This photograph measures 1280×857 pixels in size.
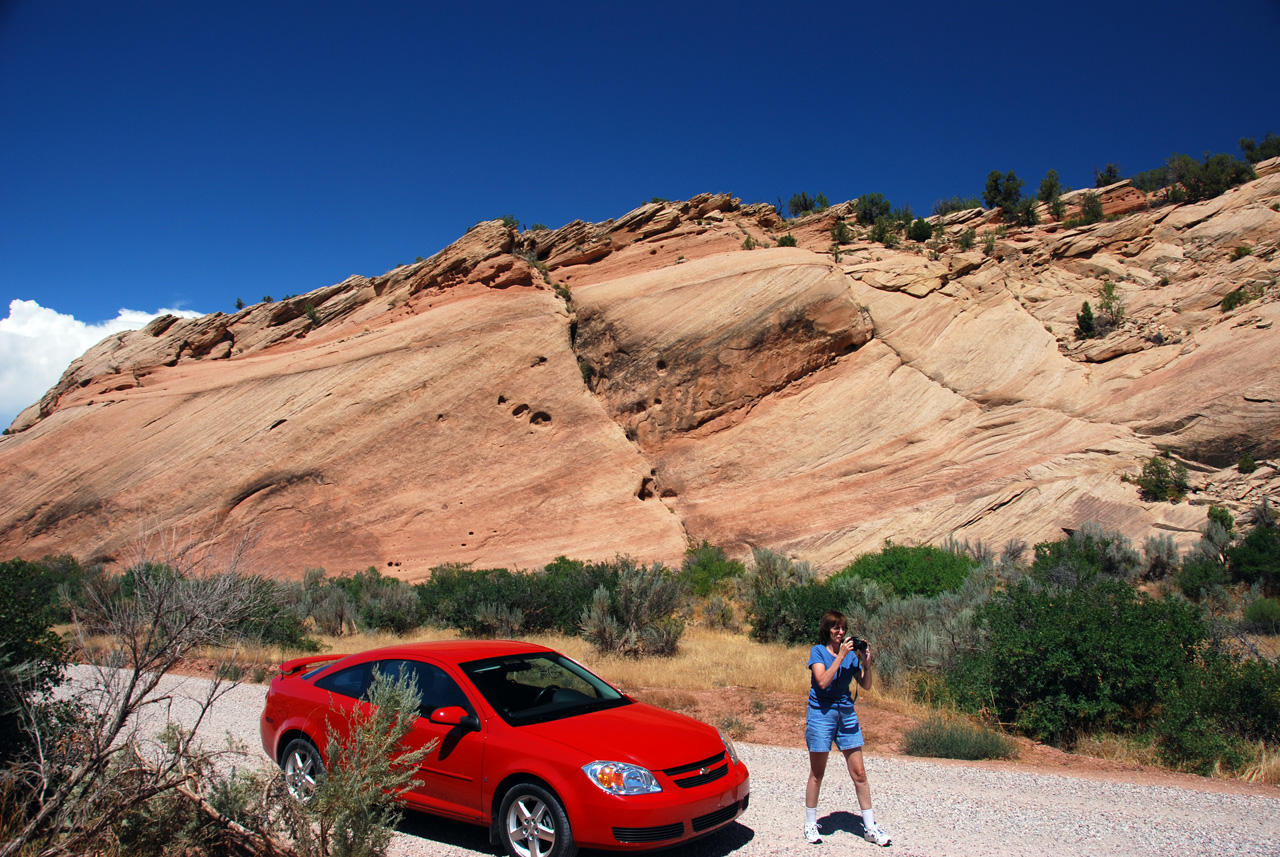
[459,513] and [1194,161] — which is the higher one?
[1194,161]

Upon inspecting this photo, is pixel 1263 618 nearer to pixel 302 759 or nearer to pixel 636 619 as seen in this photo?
pixel 636 619

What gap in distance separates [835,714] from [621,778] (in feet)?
5.53

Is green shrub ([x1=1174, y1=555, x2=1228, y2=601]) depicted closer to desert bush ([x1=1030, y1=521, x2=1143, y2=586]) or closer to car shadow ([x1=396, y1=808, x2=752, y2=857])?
desert bush ([x1=1030, y1=521, x2=1143, y2=586])

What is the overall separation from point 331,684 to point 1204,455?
20.4 meters

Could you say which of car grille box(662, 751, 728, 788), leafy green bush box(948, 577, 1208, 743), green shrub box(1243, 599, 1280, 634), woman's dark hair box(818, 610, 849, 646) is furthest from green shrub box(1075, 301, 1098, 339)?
car grille box(662, 751, 728, 788)

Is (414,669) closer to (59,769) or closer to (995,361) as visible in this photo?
(59,769)

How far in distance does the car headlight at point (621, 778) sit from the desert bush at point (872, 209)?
33.6m

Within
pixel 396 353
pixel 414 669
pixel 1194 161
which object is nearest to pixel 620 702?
pixel 414 669

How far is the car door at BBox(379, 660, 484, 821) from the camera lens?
4.82 m

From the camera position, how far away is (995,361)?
2261 centimetres

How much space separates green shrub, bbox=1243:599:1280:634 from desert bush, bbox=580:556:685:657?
9929 millimetres

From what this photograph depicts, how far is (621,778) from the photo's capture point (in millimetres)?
4418

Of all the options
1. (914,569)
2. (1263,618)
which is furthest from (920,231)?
(1263,618)

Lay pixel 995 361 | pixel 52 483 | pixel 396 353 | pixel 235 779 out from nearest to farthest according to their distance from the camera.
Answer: pixel 235 779 < pixel 995 361 < pixel 52 483 < pixel 396 353
